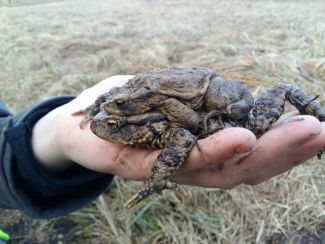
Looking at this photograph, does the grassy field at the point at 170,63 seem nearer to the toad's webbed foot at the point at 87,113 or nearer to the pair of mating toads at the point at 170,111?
the toad's webbed foot at the point at 87,113

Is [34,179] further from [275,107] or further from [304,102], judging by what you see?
[304,102]

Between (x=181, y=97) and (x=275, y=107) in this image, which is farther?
(x=275, y=107)

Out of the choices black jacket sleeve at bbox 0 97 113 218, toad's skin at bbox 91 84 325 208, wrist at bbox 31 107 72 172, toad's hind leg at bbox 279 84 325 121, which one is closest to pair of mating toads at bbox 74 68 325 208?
toad's skin at bbox 91 84 325 208

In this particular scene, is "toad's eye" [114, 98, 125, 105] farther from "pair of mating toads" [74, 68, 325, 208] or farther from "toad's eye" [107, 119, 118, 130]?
"toad's eye" [107, 119, 118, 130]

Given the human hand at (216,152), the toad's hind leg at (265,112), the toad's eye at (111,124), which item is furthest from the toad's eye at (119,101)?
the toad's hind leg at (265,112)

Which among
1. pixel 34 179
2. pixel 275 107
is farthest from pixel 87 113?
pixel 275 107

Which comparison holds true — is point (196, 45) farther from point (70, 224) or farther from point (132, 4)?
point (132, 4)

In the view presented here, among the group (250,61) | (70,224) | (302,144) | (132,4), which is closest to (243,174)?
(302,144)
